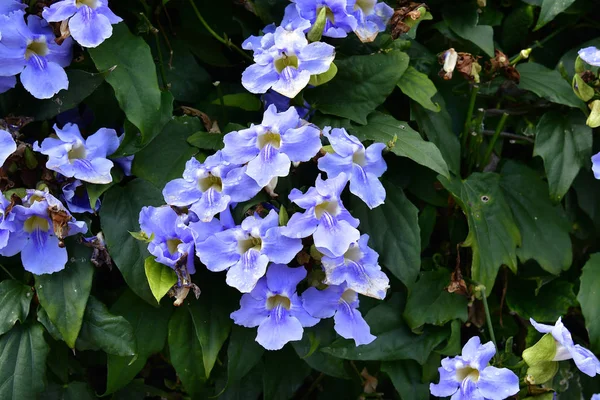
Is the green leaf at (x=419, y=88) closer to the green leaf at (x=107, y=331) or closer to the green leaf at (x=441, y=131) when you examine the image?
the green leaf at (x=441, y=131)

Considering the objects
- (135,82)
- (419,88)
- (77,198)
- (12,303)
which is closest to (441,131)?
(419,88)

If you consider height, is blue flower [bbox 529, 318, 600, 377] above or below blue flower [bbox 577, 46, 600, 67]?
below

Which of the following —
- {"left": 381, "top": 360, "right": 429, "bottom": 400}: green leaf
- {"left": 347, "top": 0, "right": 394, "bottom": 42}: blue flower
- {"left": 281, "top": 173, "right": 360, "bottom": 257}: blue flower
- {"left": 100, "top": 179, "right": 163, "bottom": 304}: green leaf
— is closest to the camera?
{"left": 281, "top": 173, "right": 360, "bottom": 257}: blue flower

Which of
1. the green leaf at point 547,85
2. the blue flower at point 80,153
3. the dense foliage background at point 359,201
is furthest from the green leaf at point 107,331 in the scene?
the green leaf at point 547,85

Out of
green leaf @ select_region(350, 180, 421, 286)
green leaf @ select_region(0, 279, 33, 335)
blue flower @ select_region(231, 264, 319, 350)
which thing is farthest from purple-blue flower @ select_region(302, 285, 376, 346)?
green leaf @ select_region(0, 279, 33, 335)

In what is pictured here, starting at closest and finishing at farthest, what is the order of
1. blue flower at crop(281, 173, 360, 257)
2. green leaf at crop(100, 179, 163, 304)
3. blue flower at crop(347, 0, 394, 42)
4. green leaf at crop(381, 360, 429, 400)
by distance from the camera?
1. blue flower at crop(281, 173, 360, 257)
2. green leaf at crop(100, 179, 163, 304)
3. blue flower at crop(347, 0, 394, 42)
4. green leaf at crop(381, 360, 429, 400)

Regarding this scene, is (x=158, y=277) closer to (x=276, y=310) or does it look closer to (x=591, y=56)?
(x=276, y=310)

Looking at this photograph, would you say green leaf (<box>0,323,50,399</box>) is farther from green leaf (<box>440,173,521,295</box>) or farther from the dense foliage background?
green leaf (<box>440,173,521,295</box>)

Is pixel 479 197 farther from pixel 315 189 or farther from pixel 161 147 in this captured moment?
pixel 161 147
